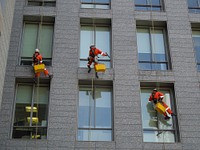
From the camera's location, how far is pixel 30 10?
17719 mm

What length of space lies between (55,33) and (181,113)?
22.7ft

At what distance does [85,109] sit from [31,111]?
237 cm

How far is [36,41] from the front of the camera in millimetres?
17547

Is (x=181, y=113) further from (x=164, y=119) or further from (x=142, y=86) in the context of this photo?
(x=142, y=86)

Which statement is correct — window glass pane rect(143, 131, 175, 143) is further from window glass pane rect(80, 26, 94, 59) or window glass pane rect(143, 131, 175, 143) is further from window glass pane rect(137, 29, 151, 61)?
window glass pane rect(80, 26, 94, 59)

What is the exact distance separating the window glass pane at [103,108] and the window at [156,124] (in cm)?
→ 156

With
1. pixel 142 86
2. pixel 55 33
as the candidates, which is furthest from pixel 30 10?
pixel 142 86

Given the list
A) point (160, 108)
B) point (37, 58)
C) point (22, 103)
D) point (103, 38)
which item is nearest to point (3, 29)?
point (37, 58)

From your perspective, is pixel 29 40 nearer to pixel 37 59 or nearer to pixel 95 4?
pixel 37 59

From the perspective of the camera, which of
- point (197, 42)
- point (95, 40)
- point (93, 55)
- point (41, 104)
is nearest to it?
point (41, 104)

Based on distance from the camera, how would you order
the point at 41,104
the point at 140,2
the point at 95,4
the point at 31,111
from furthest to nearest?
the point at 140,2
the point at 95,4
the point at 41,104
the point at 31,111

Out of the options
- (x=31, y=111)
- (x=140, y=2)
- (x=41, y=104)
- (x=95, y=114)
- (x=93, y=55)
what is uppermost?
(x=140, y=2)

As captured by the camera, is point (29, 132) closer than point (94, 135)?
Yes

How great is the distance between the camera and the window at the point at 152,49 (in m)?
17.3
